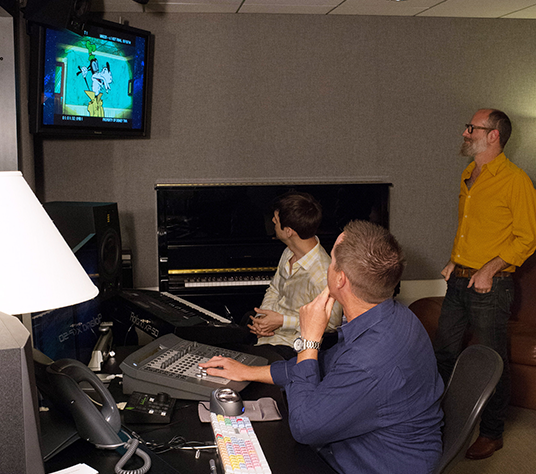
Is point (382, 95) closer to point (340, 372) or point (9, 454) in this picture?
point (340, 372)

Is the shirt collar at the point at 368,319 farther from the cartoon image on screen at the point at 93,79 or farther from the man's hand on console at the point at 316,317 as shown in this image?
the cartoon image on screen at the point at 93,79

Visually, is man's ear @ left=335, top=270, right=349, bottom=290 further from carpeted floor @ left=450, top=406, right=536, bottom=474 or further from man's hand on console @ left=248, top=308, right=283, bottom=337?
carpeted floor @ left=450, top=406, right=536, bottom=474

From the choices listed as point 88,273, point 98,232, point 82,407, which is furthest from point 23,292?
point 98,232

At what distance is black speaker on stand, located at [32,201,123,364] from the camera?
1.48 metres

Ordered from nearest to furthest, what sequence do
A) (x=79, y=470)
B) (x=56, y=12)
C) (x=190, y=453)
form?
1. (x=79, y=470)
2. (x=190, y=453)
3. (x=56, y=12)

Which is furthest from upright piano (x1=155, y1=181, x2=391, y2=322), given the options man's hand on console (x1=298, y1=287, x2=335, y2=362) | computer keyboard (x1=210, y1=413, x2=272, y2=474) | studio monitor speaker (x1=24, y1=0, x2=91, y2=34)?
computer keyboard (x1=210, y1=413, x2=272, y2=474)

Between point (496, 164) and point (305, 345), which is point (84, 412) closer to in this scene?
point (305, 345)

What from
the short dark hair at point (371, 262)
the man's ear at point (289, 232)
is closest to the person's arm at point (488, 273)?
the man's ear at point (289, 232)

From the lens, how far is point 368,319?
1395mm

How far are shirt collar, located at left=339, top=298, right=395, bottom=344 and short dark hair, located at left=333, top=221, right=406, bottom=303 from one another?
2cm

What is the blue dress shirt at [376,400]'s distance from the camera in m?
1.29

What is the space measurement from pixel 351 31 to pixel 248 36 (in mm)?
793

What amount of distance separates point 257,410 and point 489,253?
1.88m

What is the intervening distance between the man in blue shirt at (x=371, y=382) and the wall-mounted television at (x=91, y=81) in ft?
7.84
